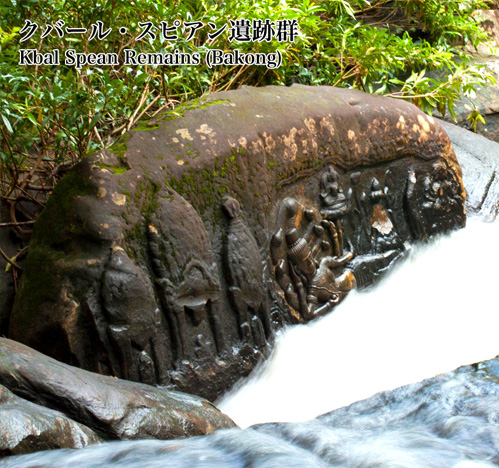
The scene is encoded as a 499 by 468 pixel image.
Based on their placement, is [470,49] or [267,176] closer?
[267,176]

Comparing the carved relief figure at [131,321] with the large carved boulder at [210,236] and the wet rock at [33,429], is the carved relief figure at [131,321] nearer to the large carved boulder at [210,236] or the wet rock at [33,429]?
the large carved boulder at [210,236]

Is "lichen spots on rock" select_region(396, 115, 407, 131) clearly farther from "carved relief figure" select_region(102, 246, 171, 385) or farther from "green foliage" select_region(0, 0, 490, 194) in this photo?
"carved relief figure" select_region(102, 246, 171, 385)

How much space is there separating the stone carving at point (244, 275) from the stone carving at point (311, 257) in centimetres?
25

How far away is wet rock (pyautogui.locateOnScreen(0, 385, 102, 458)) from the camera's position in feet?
5.75

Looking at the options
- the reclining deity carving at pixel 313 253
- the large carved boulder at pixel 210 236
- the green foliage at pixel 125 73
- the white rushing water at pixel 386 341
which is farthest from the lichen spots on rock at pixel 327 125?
the white rushing water at pixel 386 341

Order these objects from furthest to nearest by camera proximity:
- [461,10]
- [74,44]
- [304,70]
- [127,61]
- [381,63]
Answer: [461,10] < [304,70] < [381,63] < [74,44] < [127,61]

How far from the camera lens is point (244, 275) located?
3.17 metres

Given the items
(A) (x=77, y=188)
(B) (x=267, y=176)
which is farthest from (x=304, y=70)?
(A) (x=77, y=188)

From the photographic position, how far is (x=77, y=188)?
2.86 m

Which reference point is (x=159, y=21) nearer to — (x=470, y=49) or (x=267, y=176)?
(x=267, y=176)

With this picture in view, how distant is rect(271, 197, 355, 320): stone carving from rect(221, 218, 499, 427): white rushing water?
13 cm

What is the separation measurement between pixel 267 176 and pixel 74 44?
2020mm

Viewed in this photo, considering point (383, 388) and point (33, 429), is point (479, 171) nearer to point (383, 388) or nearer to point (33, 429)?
point (383, 388)

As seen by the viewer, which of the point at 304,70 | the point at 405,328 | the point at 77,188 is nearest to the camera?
the point at 77,188
